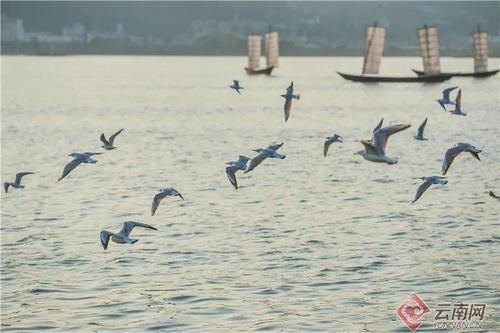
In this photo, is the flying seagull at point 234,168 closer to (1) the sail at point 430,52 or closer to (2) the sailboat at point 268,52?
(1) the sail at point 430,52

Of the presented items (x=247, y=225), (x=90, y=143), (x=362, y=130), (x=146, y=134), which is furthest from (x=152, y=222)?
(x=362, y=130)

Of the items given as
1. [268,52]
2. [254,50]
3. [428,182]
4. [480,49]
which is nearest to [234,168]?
[428,182]

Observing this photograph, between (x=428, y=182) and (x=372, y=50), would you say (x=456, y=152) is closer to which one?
(x=428, y=182)

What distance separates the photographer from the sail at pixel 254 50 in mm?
190875

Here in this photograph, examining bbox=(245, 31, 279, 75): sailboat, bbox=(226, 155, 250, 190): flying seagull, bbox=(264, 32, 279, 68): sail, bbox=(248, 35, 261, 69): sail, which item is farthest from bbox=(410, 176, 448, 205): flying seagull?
bbox=(264, 32, 279, 68): sail

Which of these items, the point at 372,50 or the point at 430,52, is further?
the point at 372,50

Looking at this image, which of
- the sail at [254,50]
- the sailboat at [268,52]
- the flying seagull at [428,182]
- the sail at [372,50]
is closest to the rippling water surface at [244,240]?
the flying seagull at [428,182]

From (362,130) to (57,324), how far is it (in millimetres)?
60244

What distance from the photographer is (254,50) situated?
192 meters

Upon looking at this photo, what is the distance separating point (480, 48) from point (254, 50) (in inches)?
1606

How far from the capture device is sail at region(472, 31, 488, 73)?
161375 mm

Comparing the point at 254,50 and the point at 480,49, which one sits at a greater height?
the point at 480,49

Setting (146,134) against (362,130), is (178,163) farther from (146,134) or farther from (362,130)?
(362,130)

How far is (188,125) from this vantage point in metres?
88.7
